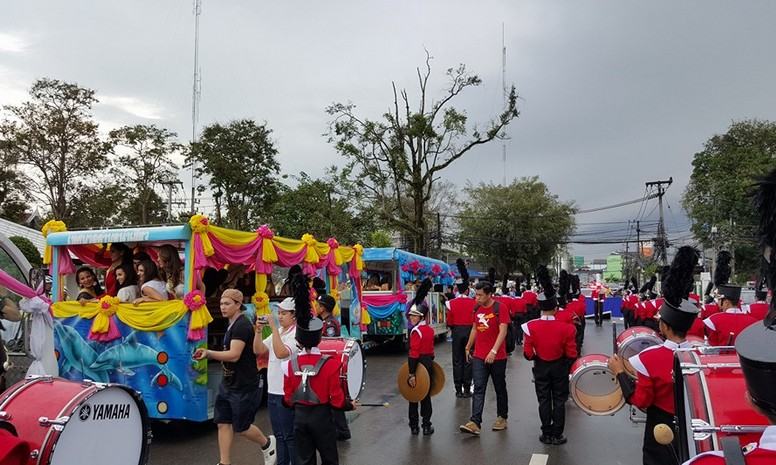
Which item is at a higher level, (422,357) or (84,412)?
(84,412)

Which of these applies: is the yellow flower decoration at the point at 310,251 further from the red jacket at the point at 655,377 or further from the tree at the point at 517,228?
the tree at the point at 517,228

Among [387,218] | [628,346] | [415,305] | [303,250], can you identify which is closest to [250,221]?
[387,218]

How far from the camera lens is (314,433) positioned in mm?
4648

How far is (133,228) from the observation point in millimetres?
7879

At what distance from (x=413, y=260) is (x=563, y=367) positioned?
11208mm

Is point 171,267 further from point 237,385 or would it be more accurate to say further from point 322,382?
point 322,382

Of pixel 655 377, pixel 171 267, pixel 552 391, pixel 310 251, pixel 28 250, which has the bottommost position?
pixel 552 391

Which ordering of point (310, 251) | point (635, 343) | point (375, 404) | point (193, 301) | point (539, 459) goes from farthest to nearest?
point (310, 251) < point (375, 404) < point (193, 301) < point (539, 459) < point (635, 343)

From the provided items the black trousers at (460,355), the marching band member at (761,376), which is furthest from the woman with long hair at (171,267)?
the marching band member at (761,376)

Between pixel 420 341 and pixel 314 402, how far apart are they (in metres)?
3.09

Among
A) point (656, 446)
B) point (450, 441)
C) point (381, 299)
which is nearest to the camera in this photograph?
point (656, 446)

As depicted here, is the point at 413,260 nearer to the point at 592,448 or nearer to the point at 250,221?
the point at 592,448

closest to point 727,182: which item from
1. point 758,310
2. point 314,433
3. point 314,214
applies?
point 314,214

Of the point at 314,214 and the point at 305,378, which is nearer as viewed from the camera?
the point at 305,378
